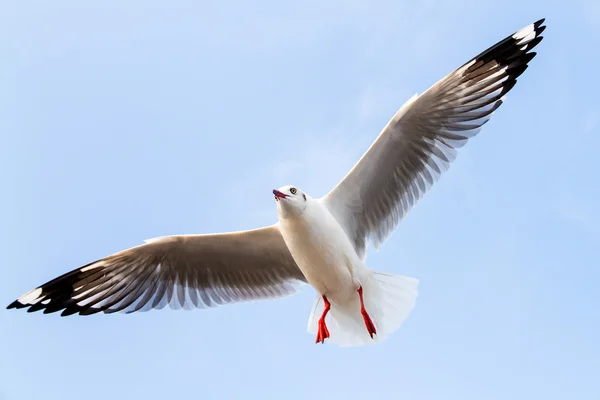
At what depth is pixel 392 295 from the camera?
763 cm

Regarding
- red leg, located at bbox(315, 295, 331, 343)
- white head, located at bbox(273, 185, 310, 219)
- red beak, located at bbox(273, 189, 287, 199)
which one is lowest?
red leg, located at bbox(315, 295, 331, 343)

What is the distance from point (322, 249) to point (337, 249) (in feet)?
0.41

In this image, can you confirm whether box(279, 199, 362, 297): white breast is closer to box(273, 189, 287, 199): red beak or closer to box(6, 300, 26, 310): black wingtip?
box(273, 189, 287, 199): red beak

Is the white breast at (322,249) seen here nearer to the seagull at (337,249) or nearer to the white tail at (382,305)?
the seagull at (337,249)

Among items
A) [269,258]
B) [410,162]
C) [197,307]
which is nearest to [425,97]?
[410,162]

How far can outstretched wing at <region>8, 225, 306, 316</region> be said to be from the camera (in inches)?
316

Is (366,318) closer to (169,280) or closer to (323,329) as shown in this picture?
(323,329)

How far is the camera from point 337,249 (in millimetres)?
7297

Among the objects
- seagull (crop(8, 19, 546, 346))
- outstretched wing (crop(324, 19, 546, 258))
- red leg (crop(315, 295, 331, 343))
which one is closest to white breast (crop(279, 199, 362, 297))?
seagull (crop(8, 19, 546, 346))

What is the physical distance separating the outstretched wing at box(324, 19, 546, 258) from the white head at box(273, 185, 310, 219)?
1.76 feet

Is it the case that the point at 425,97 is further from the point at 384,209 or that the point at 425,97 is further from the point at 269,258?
the point at 269,258

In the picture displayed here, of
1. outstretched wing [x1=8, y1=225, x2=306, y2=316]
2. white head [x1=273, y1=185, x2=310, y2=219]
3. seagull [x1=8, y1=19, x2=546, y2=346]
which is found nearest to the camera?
white head [x1=273, y1=185, x2=310, y2=219]

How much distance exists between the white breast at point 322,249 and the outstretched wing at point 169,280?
2.15 feet

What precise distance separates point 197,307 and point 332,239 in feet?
5.46
